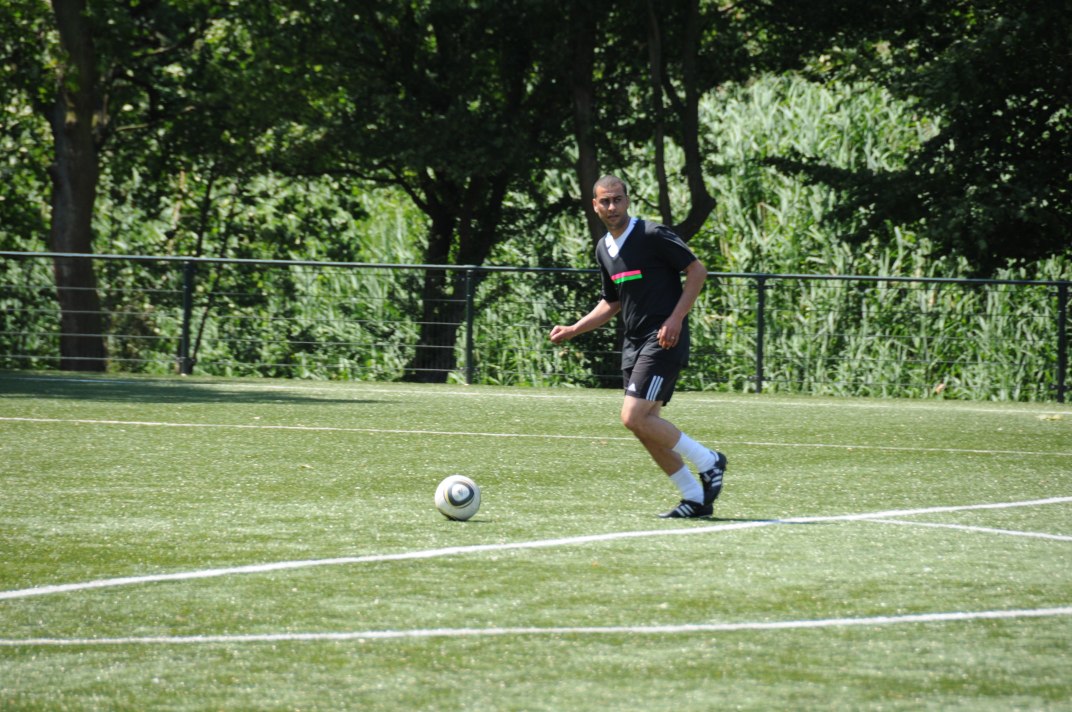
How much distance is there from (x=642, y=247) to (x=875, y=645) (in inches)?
137

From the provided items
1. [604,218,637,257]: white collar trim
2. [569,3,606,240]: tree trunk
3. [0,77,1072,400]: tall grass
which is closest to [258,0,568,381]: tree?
[569,3,606,240]: tree trunk

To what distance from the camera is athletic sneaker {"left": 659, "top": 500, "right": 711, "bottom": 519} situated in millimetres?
7828

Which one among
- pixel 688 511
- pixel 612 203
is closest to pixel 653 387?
pixel 688 511

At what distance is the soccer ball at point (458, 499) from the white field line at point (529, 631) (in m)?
2.54

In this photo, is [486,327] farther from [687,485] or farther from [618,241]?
[687,485]

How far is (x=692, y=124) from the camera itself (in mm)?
22375

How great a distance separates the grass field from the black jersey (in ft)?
3.38

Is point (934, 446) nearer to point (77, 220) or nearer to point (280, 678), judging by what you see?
point (280, 678)

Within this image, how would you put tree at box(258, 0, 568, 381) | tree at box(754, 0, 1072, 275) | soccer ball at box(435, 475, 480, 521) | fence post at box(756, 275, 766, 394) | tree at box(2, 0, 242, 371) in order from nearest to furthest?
soccer ball at box(435, 475, 480, 521)
tree at box(754, 0, 1072, 275)
fence post at box(756, 275, 766, 394)
tree at box(2, 0, 242, 371)
tree at box(258, 0, 568, 381)

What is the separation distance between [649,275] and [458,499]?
5.08 ft

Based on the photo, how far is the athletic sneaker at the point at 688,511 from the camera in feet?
25.7

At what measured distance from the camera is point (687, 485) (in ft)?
26.0

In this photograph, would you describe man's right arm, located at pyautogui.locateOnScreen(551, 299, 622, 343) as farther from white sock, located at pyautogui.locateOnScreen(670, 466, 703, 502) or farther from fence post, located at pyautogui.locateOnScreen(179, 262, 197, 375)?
fence post, located at pyautogui.locateOnScreen(179, 262, 197, 375)

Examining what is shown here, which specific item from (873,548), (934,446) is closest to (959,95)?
(934,446)
